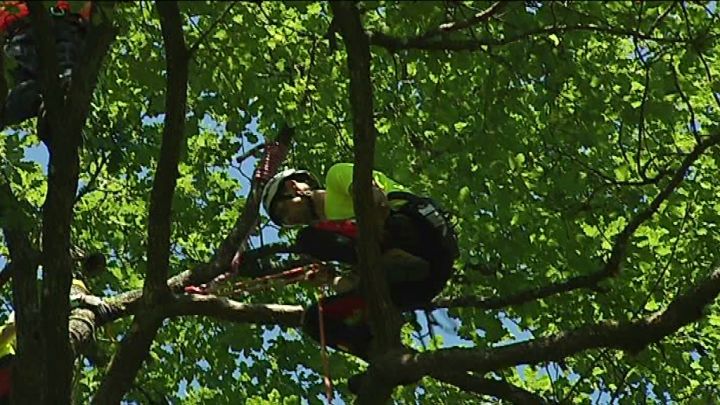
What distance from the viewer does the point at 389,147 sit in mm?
7402

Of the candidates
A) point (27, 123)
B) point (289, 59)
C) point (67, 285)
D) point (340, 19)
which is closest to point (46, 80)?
point (67, 285)

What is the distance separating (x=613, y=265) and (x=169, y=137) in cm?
230

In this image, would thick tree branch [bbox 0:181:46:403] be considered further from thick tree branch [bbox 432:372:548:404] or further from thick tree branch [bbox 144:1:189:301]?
thick tree branch [bbox 432:372:548:404]

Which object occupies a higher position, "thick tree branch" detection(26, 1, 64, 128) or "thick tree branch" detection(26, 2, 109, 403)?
"thick tree branch" detection(26, 1, 64, 128)

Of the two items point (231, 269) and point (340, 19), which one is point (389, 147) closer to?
point (231, 269)

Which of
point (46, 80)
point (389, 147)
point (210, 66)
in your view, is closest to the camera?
point (46, 80)

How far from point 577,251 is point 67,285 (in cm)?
317

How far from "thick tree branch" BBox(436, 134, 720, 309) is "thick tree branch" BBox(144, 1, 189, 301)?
1873 millimetres

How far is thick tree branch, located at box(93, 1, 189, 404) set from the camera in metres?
5.07

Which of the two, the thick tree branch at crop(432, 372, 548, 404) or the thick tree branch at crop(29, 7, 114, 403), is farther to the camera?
the thick tree branch at crop(29, 7, 114, 403)

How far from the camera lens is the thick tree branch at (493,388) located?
5.24m

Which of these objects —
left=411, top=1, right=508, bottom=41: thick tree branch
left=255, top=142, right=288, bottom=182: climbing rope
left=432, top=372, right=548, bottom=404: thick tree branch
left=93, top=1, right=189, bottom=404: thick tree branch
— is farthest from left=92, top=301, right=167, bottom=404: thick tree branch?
left=411, top=1, right=508, bottom=41: thick tree branch

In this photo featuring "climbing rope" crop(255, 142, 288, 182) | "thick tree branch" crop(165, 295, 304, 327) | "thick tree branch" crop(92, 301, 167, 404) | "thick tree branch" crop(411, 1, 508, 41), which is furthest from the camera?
"climbing rope" crop(255, 142, 288, 182)

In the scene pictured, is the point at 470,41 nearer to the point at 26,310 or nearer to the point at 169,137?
the point at 169,137
